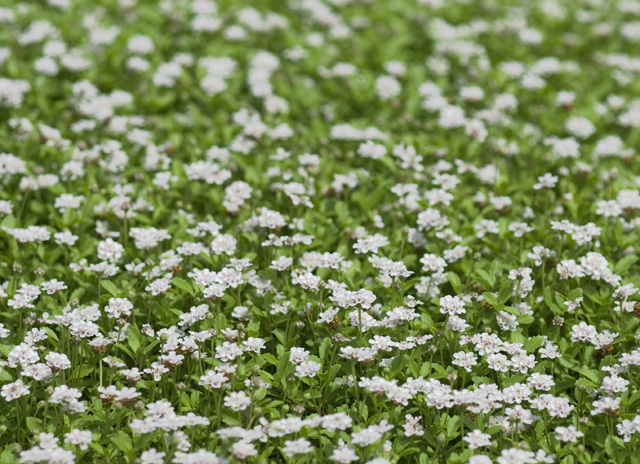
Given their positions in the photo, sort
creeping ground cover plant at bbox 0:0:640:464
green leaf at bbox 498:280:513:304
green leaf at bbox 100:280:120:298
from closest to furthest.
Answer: creeping ground cover plant at bbox 0:0:640:464, green leaf at bbox 498:280:513:304, green leaf at bbox 100:280:120:298

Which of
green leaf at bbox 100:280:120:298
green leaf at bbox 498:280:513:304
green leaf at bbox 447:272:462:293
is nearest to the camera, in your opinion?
green leaf at bbox 498:280:513:304

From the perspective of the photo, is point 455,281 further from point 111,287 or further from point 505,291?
point 111,287

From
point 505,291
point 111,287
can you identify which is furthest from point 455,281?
point 111,287

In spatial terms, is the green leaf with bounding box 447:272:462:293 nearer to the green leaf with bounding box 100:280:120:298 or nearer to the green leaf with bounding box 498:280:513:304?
the green leaf with bounding box 498:280:513:304

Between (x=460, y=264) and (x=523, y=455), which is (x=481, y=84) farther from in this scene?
(x=523, y=455)

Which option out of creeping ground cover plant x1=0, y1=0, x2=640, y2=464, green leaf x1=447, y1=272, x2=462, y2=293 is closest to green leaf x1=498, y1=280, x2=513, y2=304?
creeping ground cover plant x1=0, y1=0, x2=640, y2=464

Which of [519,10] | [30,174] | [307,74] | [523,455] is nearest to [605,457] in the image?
[523,455]

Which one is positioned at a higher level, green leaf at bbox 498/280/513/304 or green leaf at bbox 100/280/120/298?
green leaf at bbox 498/280/513/304

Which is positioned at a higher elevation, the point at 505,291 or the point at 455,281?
the point at 505,291

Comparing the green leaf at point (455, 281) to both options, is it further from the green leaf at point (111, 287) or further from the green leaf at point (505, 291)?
the green leaf at point (111, 287)

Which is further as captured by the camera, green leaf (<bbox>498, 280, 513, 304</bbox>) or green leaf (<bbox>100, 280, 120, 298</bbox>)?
green leaf (<bbox>100, 280, 120, 298</bbox>)
